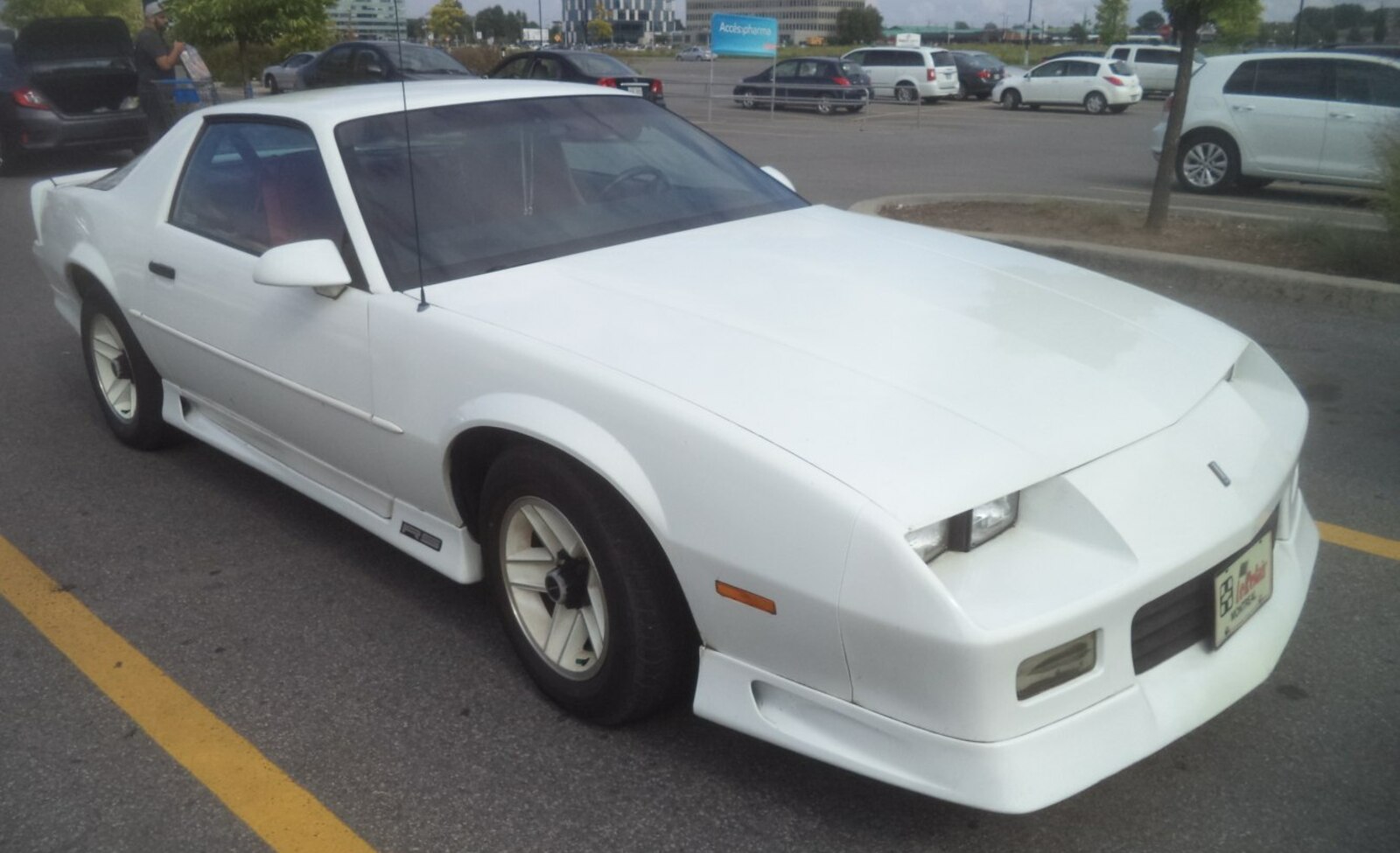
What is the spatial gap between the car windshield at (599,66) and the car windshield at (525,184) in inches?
666

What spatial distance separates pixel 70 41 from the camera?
1456cm

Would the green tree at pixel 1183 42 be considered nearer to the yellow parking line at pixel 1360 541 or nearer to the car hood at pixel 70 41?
the yellow parking line at pixel 1360 541

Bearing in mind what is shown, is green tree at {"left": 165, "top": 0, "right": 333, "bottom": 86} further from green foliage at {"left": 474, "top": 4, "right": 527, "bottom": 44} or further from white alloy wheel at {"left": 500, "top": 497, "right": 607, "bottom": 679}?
white alloy wheel at {"left": 500, "top": 497, "right": 607, "bottom": 679}

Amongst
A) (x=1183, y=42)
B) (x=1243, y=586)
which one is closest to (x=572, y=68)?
(x=1183, y=42)

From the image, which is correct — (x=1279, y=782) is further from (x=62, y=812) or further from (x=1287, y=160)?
(x=1287, y=160)

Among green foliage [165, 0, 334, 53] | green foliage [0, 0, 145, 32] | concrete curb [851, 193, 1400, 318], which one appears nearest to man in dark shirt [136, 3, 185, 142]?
green foliage [165, 0, 334, 53]

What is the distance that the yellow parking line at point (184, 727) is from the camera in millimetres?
2631

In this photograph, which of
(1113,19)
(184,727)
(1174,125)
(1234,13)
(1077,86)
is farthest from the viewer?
(1113,19)

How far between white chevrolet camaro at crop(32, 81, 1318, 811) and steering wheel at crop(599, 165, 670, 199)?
0.02 metres

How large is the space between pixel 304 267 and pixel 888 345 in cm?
155

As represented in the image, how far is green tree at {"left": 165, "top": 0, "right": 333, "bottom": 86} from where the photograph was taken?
1395 cm

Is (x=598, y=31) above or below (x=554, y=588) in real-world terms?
above

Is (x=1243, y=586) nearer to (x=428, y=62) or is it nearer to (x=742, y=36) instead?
(x=428, y=62)

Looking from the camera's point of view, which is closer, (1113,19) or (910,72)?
(910,72)
